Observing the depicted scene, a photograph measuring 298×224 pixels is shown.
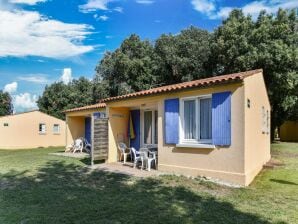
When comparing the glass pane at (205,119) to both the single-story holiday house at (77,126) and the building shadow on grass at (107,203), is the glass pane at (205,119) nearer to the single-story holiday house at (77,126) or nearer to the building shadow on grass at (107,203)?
the building shadow on grass at (107,203)

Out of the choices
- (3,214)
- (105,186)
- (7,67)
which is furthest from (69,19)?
(7,67)

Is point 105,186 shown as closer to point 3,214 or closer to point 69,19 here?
point 3,214

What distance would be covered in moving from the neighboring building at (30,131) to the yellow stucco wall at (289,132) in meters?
30.5

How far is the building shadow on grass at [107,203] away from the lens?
6.67m

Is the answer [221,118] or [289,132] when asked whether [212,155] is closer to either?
[221,118]

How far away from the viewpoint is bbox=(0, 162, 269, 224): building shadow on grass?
21.9 feet

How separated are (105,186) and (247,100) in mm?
6069

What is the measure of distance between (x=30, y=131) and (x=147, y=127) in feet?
75.0

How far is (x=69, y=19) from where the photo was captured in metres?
22.5

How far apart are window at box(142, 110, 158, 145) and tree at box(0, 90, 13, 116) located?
46.2 metres

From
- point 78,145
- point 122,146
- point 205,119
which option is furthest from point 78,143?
point 205,119

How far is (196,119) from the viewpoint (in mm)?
11844

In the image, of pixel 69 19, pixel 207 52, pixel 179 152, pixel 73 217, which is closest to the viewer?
pixel 73 217

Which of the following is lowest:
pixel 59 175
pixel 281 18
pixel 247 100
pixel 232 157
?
pixel 59 175
